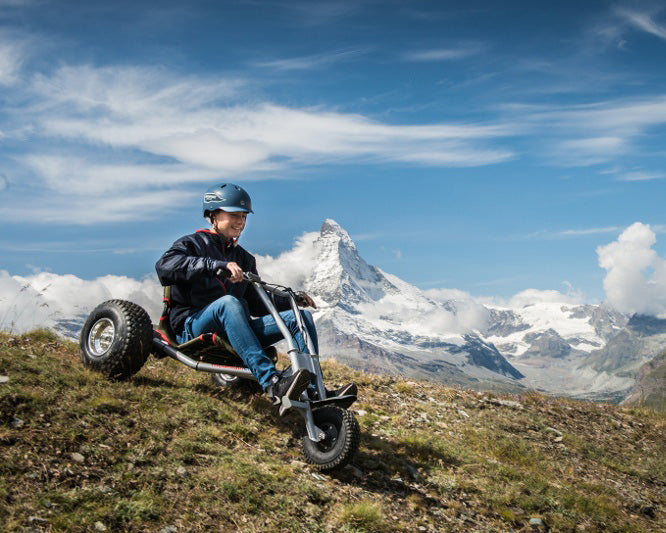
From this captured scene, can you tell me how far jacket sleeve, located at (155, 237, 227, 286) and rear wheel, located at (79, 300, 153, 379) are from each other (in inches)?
29.5

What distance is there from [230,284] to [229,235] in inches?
30.3

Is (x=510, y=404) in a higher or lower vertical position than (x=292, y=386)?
lower

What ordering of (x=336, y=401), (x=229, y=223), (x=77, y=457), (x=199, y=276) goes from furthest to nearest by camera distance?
(x=229, y=223) < (x=199, y=276) < (x=336, y=401) < (x=77, y=457)

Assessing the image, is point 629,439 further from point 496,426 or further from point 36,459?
point 36,459

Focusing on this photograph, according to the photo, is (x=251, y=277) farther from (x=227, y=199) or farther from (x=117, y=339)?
(x=117, y=339)

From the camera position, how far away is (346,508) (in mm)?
6035

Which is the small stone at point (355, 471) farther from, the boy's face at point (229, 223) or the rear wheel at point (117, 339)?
the boy's face at point (229, 223)

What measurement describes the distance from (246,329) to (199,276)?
1.08 meters

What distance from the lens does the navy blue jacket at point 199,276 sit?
769cm

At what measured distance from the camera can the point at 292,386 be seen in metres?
6.60

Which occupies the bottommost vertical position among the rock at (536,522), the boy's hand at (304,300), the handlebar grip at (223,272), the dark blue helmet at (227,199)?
the rock at (536,522)

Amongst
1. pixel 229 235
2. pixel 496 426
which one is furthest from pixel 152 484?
pixel 496 426

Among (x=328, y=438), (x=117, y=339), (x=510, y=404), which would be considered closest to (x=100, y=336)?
(x=117, y=339)

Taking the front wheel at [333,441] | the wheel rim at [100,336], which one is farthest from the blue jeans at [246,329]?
the wheel rim at [100,336]
